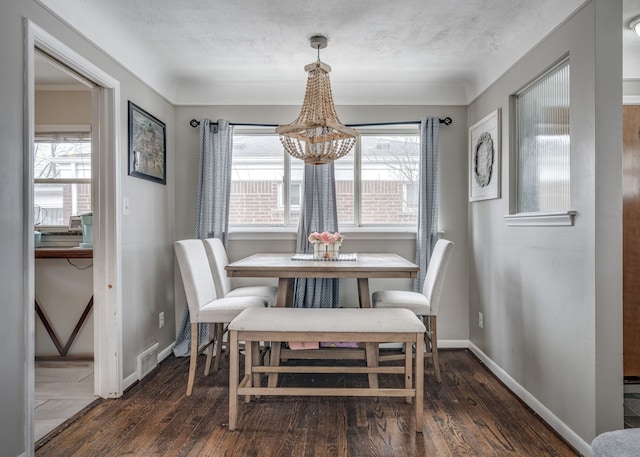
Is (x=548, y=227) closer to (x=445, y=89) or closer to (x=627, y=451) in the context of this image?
Answer: (x=627, y=451)

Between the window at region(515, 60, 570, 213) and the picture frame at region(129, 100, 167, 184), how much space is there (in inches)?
105

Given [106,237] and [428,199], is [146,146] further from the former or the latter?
[428,199]

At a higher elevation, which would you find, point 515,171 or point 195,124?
point 195,124

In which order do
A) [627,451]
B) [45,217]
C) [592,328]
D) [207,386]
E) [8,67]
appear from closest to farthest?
[627,451] < [8,67] < [592,328] < [207,386] < [45,217]

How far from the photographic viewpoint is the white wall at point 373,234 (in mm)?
3635

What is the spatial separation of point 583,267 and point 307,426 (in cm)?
163

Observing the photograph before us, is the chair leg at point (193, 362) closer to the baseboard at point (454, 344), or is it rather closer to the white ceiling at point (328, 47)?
the white ceiling at point (328, 47)

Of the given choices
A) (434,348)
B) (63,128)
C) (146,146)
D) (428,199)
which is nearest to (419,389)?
(434,348)

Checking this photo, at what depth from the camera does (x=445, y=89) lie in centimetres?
360

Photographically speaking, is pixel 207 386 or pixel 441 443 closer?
pixel 441 443

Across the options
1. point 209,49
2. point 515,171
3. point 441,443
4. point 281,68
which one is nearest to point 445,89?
point 515,171

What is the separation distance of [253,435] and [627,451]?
1648mm

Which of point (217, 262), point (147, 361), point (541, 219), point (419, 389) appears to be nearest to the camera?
point (419, 389)

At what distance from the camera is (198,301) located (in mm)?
2697
